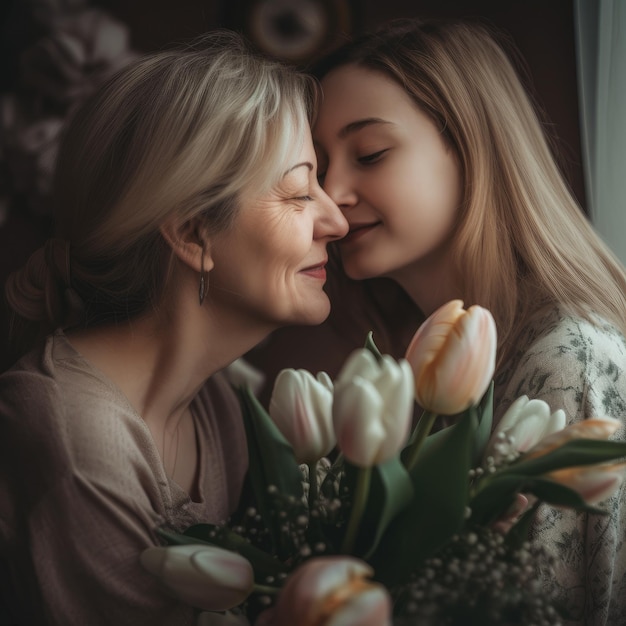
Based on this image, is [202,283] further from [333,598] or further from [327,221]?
[333,598]

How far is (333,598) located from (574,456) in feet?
0.83

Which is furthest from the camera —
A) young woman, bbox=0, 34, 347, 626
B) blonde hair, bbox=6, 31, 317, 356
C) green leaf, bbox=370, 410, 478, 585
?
blonde hair, bbox=6, 31, 317, 356

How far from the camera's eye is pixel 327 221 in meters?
1.10

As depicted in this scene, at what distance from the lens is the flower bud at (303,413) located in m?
0.72

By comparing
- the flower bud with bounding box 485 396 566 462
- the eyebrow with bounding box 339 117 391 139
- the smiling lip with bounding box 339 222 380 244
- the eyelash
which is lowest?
the flower bud with bounding box 485 396 566 462

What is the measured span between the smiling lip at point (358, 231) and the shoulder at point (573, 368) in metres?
0.30

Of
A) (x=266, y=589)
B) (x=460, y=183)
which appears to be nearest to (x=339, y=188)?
(x=460, y=183)

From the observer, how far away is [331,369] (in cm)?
150

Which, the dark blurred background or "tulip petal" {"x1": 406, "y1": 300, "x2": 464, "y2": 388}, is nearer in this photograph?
"tulip petal" {"x1": 406, "y1": 300, "x2": 464, "y2": 388}

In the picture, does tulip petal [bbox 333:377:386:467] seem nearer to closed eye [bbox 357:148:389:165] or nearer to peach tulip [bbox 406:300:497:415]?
peach tulip [bbox 406:300:497:415]

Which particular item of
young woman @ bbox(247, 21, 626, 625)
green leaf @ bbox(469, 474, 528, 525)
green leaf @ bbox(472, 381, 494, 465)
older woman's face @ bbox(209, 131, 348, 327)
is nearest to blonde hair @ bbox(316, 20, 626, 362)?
young woman @ bbox(247, 21, 626, 625)

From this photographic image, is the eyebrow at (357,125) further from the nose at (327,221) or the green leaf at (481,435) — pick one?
the green leaf at (481,435)

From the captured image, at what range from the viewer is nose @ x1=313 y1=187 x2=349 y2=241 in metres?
1.10

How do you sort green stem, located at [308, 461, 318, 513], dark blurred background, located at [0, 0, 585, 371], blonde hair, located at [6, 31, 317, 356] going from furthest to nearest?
1. dark blurred background, located at [0, 0, 585, 371]
2. blonde hair, located at [6, 31, 317, 356]
3. green stem, located at [308, 461, 318, 513]
